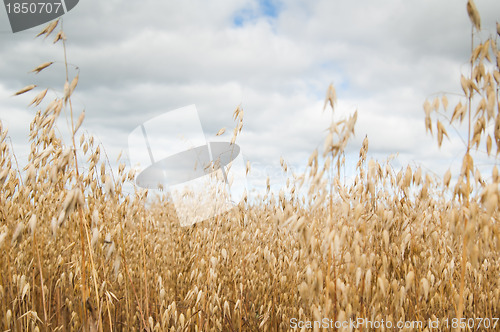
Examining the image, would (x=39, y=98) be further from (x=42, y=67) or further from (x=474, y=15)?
(x=474, y=15)

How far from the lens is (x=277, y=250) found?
3.23 meters

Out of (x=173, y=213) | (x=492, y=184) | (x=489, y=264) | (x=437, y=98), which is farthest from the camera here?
(x=173, y=213)

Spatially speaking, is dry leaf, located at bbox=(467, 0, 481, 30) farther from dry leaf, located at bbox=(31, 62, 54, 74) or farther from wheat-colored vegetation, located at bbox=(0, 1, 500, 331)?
dry leaf, located at bbox=(31, 62, 54, 74)

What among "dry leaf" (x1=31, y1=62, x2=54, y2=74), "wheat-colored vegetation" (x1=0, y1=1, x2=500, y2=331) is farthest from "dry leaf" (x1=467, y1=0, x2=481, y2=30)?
"dry leaf" (x1=31, y1=62, x2=54, y2=74)

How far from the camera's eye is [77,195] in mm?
1499

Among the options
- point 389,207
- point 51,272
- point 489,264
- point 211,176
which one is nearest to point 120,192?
point 211,176

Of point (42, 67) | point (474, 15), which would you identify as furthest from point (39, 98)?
point (474, 15)

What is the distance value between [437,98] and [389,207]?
907 mm

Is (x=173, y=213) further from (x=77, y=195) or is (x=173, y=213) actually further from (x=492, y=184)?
(x=492, y=184)

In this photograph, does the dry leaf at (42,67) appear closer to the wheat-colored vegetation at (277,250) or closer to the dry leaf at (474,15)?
the wheat-colored vegetation at (277,250)

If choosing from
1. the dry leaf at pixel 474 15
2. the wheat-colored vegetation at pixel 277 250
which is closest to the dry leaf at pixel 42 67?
the wheat-colored vegetation at pixel 277 250

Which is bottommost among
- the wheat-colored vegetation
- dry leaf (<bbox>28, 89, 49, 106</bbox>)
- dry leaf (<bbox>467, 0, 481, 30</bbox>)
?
the wheat-colored vegetation

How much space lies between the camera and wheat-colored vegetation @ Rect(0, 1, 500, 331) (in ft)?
4.87

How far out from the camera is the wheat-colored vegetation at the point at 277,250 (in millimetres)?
1483
